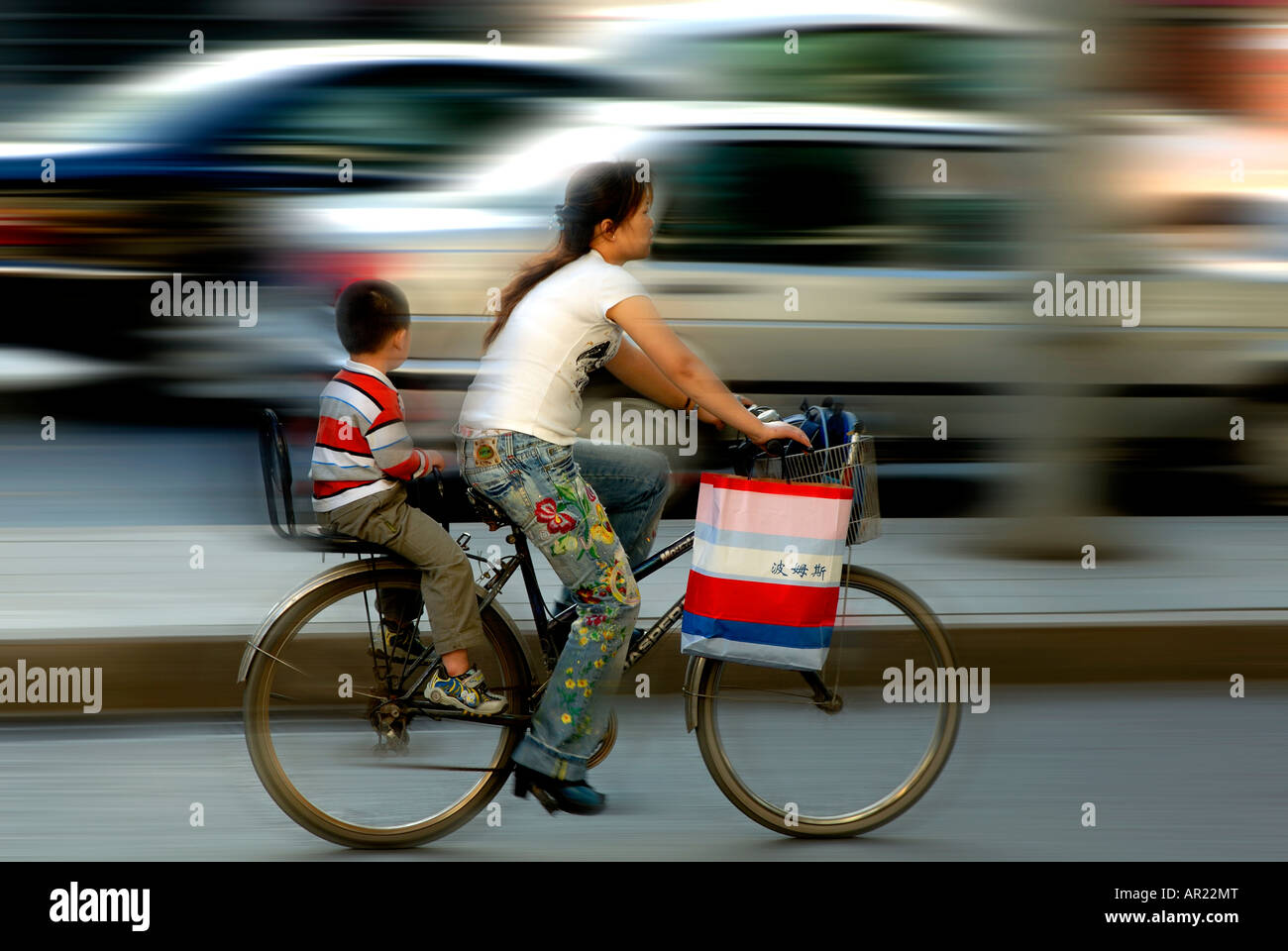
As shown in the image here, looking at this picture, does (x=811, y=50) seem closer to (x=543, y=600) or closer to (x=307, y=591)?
(x=543, y=600)

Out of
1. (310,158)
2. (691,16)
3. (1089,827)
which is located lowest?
(1089,827)

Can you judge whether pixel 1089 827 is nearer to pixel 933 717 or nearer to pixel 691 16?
pixel 933 717

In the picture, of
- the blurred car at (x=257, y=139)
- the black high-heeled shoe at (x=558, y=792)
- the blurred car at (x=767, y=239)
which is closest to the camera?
the black high-heeled shoe at (x=558, y=792)

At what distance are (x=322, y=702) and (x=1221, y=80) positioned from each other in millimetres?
5884

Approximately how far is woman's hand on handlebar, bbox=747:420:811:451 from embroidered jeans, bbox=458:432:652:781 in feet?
1.30

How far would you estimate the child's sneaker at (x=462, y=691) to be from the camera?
3574mm

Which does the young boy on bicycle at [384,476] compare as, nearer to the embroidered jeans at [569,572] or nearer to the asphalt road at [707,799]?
the embroidered jeans at [569,572]

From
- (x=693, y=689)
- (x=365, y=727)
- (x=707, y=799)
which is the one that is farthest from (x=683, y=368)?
(x=707, y=799)

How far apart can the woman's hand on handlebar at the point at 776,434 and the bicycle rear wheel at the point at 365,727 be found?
735 mm

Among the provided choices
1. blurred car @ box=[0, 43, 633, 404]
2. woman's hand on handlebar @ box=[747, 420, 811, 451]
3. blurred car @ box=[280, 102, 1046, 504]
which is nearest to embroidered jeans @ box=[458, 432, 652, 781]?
woman's hand on handlebar @ box=[747, 420, 811, 451]

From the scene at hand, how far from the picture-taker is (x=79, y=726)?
4605mm

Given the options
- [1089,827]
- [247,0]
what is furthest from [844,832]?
[247,0]

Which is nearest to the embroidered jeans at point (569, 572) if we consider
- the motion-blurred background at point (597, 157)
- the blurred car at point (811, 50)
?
the motion-blurred background at point (597, 157)

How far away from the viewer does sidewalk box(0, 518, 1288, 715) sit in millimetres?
4602
